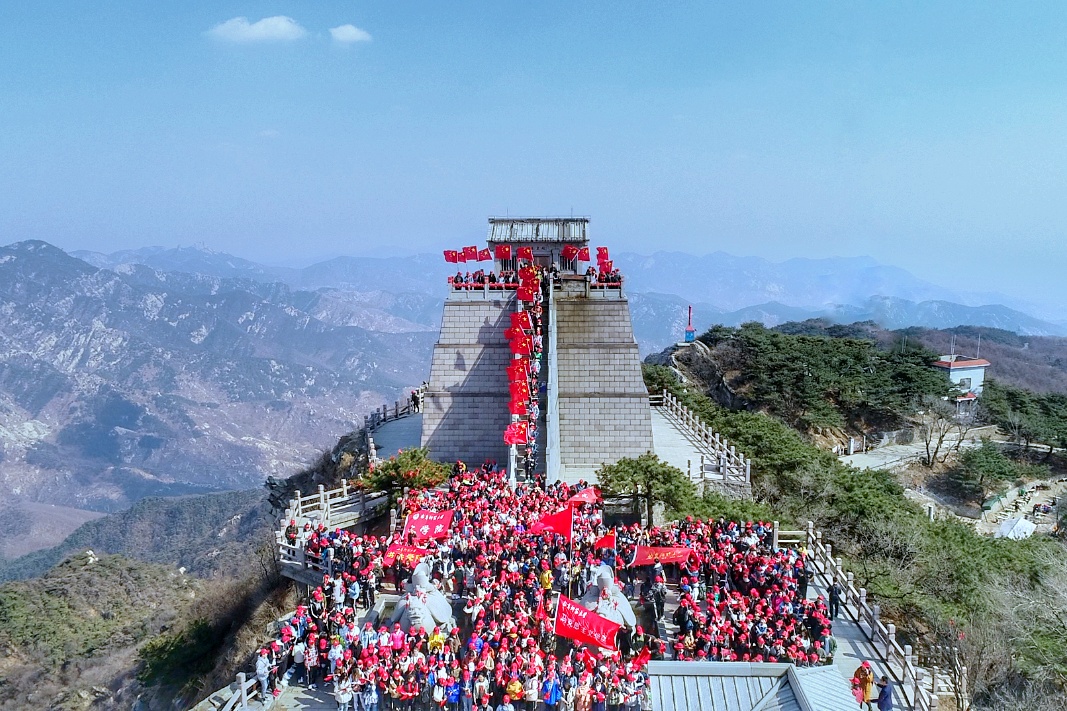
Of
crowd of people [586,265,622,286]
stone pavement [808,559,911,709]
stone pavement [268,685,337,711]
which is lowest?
stone pavement [268,685,337,711]

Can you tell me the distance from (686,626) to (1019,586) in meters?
13.8

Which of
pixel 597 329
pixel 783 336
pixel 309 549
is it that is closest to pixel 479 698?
pixel 309 549

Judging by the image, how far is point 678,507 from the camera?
77.6 ft

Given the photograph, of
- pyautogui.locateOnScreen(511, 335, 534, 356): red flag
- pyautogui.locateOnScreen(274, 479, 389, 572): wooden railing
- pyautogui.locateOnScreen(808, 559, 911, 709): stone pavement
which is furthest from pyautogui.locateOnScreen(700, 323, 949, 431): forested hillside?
pyautogui.locateOnScreen(274, 479, 389, 572): wooden railing

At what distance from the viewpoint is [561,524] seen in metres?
19.2

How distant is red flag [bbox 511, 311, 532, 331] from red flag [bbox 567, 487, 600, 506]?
8264mm

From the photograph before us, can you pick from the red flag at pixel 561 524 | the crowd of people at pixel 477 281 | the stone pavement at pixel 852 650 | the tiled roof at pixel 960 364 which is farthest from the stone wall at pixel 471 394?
the tiled roof at pixel 960 364

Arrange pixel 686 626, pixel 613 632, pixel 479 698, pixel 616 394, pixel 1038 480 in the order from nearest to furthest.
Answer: pixel 479 698
pixel 613 632
pixel 686 626
pixel 616 394
pixel 1038 480

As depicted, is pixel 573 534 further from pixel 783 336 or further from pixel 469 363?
pixel 783 336

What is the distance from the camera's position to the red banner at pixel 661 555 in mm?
17797

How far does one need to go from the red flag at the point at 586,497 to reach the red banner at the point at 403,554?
539 cm

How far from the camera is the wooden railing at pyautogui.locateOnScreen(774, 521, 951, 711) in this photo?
14445 millimetres

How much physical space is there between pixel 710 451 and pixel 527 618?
19598 millimetres

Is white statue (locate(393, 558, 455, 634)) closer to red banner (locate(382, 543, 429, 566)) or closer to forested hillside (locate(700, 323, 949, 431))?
red banner (locate(382, 543, 429, 566))
